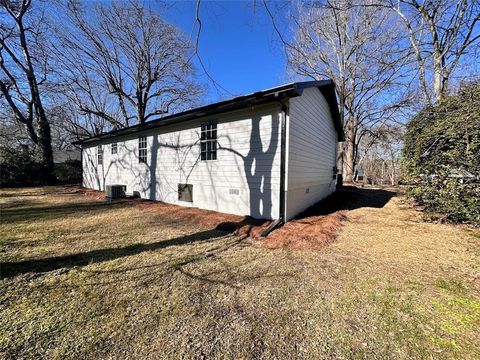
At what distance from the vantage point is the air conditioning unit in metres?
9.98

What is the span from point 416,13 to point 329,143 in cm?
666

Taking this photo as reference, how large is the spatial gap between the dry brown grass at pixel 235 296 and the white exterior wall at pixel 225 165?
161 centimetres

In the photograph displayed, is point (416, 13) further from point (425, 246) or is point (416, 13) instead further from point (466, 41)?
point (425, 246)

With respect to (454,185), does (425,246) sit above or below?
below

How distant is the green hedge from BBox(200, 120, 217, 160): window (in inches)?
227

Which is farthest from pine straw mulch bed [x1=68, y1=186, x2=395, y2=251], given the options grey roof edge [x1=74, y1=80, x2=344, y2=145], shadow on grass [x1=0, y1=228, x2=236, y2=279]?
grey roof edge [x1=74, y1=80, x2=344, y2=145]

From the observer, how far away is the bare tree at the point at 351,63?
1456 cm

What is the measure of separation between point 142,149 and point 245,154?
6.09 metres

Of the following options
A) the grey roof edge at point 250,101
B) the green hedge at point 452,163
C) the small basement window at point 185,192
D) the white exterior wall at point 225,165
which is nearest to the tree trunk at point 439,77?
the grey roof edge at point 250,101

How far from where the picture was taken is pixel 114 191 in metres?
10.1

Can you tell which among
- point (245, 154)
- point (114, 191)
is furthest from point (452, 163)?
point (114, 191)

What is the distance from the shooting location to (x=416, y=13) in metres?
9.91

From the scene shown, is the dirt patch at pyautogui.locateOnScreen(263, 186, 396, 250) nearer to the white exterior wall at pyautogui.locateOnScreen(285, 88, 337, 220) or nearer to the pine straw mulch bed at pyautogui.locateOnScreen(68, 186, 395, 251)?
the pine straw mulch bed at pyautogui.locateOnScreen(68, 186, 395, 251)

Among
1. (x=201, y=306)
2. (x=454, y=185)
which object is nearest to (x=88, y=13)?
(x=201, y=306)
